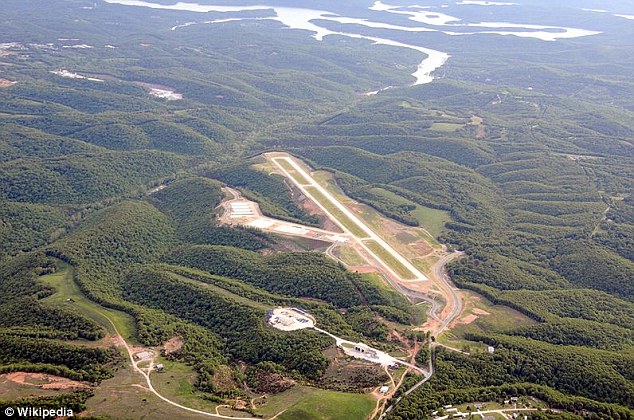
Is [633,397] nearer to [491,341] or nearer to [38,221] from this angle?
[491,341]

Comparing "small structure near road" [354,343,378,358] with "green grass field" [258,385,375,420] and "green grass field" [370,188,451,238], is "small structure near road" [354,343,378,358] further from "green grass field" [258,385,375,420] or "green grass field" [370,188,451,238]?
"green grass field" [370,188,451,238]

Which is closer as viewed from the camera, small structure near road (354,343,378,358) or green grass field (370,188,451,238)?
small structure near road (354,343,378,358)

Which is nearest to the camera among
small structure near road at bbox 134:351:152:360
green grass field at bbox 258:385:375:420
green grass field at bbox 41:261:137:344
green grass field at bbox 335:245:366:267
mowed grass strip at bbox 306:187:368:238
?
green grass field at bbox 258:385:375:420

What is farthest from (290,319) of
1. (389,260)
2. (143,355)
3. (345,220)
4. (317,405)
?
(345,220)

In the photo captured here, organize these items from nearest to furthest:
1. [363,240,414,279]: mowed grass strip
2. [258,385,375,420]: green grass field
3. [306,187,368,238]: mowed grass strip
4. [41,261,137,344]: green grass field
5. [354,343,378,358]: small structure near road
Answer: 1. [258,385,375,420]: green grass field
2. [354,343,378,358]: small structure near road
3. [41,261,137,344]: green grass field
4. [363,240,414,279]: mowed grass strip
5. [306,187,368,238]: mowed grass strip

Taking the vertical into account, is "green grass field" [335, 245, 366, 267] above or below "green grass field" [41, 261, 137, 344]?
above

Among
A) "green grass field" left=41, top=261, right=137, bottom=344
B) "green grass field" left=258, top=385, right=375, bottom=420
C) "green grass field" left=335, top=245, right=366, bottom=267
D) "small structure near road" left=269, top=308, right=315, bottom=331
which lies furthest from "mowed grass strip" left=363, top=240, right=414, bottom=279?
"green grass field" left=41, top=261, right=137, bottom=344

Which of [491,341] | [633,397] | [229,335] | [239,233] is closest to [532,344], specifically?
[491,341]
